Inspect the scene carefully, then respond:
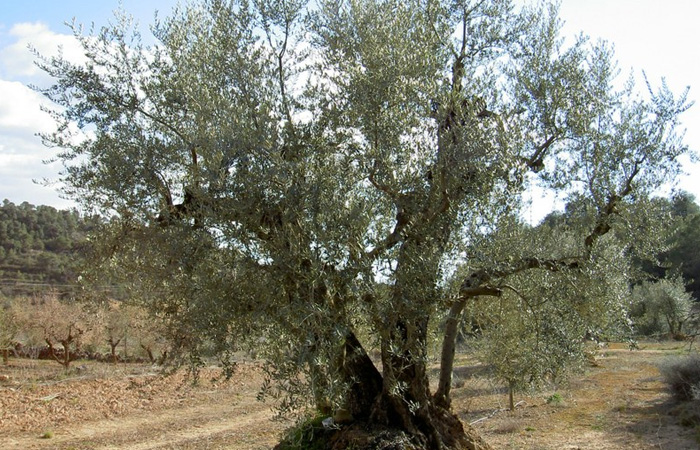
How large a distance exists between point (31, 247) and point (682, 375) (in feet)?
199


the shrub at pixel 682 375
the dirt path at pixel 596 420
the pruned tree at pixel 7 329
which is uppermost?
the pruned tree at pixel 7 329

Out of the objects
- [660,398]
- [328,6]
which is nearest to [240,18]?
[328,6]

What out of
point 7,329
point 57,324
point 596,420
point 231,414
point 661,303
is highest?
point 661,303

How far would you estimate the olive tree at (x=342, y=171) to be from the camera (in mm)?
7391

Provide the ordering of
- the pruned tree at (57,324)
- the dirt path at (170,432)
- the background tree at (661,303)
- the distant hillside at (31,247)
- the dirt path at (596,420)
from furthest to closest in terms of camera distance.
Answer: the distant hillside at (31,247), the background tree at (661,303), the pruned tree at (57,324), the dirt path at (170,432), the dirt path at (596,420)

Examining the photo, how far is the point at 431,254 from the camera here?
7520 millimetres

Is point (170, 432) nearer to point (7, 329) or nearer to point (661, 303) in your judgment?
point (7, 329)

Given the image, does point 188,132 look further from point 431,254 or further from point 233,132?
point 431,254

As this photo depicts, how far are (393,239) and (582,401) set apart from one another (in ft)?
50.1

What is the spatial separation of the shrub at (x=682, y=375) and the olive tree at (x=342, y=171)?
456 inches

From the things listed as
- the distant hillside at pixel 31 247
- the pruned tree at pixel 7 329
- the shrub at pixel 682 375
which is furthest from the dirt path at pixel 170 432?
the distant hillside at pixel 31 247

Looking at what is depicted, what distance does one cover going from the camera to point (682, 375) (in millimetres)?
18828

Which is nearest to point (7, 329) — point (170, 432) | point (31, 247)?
point (170, 432)

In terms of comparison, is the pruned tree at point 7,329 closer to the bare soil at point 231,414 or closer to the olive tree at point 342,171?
the bare soil at point 231,414
